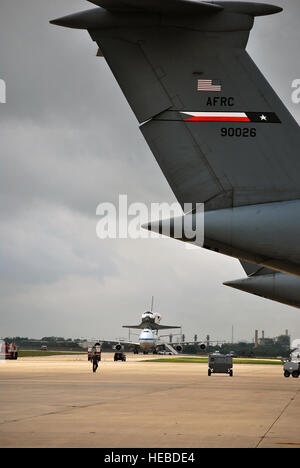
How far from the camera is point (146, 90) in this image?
30.3ft

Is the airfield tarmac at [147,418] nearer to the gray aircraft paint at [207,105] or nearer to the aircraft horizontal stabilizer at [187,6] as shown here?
the gray aircraft paint at [207,105]

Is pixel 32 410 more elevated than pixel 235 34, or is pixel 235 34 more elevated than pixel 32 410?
pixel 235 34

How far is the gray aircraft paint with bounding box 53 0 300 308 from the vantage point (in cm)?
905

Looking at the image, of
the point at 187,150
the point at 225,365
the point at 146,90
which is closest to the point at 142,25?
the point at 146,90

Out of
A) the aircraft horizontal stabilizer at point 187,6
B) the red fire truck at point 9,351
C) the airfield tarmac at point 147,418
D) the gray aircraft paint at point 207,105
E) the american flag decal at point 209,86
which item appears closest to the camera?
the aircraft horizontal stabilizer at point 187,6

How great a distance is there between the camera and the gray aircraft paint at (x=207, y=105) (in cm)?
905

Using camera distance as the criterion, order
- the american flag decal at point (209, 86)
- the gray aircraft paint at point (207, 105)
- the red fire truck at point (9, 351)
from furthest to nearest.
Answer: the red fire truck at point (9, 351) → the american flag decal at point (209, 86) → the gray aircraft paint at point (207, 105)

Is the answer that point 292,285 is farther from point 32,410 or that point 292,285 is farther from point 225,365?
point 225,365

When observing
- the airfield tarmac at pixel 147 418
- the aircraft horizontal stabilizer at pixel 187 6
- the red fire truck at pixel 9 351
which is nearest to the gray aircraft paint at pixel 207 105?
the aircraft horizontal stabilizer at pixel 187 6

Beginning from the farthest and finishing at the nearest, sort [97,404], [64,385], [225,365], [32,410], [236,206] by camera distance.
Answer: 1. [225,365]
2. [64,385]
3. [97,404]
4. [32,410]
5. [236,206]

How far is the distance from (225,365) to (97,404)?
18.4m

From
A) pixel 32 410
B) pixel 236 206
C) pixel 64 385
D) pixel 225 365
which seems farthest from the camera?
pixel 225 365

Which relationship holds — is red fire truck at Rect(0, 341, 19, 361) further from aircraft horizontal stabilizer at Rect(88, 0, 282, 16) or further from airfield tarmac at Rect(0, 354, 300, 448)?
aircraft horizontal stabilizer at Rect(88, 0, 282, 16)

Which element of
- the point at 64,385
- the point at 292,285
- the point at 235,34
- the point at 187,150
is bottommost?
the point at 64,385
